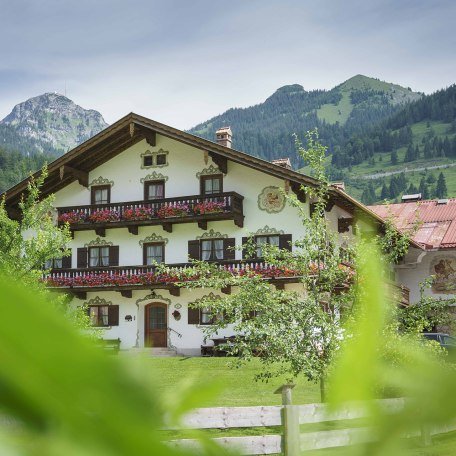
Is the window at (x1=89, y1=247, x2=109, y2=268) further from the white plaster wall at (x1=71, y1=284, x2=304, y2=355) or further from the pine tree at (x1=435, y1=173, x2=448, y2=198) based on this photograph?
the pine tree at (x1=435, y1=173, x2=448, y2=198)

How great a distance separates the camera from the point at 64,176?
24.3 meters

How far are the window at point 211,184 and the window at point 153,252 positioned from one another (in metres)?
2.46

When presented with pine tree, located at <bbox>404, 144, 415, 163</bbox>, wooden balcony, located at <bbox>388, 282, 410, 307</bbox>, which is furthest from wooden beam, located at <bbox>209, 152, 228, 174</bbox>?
pine tree, located at <bbox>404, 144, 415, 163</bbox>

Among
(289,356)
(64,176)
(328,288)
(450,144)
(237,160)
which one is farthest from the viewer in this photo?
(450,144)

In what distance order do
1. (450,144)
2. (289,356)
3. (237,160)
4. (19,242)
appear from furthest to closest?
(450,144) → (237,160) → (19,242) → (289,356)

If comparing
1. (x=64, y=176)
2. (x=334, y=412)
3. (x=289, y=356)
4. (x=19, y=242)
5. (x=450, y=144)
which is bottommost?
(x=289, y=356)

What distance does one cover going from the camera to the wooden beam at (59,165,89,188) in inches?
933

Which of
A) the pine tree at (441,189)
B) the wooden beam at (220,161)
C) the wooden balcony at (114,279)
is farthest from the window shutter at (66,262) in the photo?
the pine tree at (441,189)

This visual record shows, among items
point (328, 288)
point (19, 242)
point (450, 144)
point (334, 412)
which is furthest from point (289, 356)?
point (450, 144)

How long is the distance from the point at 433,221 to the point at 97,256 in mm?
14967

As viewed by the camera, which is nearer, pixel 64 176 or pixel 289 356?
pixel 289 356

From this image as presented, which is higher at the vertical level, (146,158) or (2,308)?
(146,158)

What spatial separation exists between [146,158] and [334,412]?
80.4 ft

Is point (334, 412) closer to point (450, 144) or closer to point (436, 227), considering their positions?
point (436, 227)
